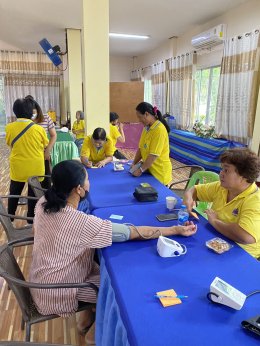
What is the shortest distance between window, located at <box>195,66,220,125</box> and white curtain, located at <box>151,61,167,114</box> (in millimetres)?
1281

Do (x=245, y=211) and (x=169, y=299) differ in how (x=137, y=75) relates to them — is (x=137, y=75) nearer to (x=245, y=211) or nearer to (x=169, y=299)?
(x=245, y=211)

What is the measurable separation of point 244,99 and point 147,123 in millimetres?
2683

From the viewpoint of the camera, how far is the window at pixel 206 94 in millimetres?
5527

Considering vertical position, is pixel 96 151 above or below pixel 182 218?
above

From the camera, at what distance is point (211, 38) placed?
4.88 m

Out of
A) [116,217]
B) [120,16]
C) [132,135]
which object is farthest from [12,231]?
[132,135]

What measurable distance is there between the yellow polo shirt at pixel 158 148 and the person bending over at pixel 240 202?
943 millimetres

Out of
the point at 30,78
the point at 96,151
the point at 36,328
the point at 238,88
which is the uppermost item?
the point at 30,78

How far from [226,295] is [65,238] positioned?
2.26 feet

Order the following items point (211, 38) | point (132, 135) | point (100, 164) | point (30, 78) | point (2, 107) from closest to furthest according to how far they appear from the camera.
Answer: point (100, 164)
point (211, 38)
point (132, 135)
point (30, 78)
point (2, 107)

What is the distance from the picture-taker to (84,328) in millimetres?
1611

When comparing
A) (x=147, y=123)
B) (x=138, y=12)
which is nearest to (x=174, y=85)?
(x=138, y=12)

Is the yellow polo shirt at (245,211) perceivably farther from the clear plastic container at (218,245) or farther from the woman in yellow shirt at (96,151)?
the woman in yellow shirt at (96,151)

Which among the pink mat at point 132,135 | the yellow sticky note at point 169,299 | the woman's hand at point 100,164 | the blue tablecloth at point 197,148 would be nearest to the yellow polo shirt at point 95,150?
the woman's hand at point 100,164
